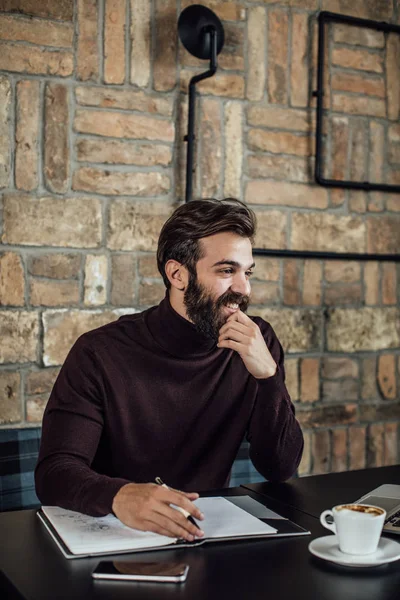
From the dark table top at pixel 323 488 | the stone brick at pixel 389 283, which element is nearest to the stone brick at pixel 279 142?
the stone brick at pixel 389 283

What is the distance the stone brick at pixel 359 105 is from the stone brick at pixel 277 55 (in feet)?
0.78

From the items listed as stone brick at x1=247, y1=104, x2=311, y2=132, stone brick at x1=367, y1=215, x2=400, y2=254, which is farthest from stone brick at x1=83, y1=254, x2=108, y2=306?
stone brick at x1=367, y1=215, x2=400, y2=254

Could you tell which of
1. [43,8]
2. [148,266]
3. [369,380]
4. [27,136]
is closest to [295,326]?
[369,380]

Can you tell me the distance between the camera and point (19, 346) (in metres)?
2.48

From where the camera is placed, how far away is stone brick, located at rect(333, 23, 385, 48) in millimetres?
3000

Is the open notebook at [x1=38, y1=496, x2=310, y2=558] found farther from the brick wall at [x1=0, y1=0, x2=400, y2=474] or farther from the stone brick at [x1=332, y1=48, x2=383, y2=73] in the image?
the stone brick at [x1=332, y1=48, x2=383, y2=73]

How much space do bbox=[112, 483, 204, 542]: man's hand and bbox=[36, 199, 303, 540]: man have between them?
0.37 m

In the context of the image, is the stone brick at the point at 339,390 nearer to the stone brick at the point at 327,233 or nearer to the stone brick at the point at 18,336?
the stone brick at the point at 327,233

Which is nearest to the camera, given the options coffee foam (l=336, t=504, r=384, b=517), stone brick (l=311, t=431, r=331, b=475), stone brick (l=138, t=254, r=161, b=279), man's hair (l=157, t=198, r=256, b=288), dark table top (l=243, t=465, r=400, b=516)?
coffee foam (l=336, t=504, r=384, b=517)

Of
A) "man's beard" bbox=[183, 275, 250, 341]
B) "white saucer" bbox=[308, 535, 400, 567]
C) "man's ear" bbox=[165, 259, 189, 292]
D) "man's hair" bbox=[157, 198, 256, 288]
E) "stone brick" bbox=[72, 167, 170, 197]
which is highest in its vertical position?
"stone brick" bbox=[72, 167, 170, 197]

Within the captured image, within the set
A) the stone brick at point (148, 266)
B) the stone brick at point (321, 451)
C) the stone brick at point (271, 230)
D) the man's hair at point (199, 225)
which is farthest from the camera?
the stone brick at point (321, 451)

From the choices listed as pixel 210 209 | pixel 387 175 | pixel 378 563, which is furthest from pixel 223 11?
pixel 378 563

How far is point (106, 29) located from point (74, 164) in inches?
18.7

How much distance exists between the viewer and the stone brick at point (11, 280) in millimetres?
2465
